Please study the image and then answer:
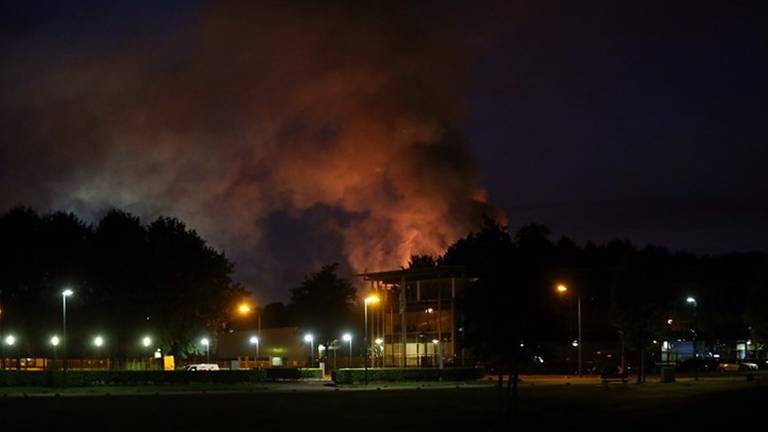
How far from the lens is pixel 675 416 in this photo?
40.7 metres

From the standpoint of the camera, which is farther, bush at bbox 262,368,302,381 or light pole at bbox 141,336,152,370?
light pole at bbox 141,336,152,370

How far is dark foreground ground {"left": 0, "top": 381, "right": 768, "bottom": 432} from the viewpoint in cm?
3728

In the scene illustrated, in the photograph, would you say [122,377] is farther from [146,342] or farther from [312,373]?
[146,342]

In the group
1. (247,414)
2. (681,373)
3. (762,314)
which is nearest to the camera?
(247,414)

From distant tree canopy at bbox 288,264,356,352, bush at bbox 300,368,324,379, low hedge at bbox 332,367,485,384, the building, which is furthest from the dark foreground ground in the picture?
distant tree canopy at bbox 288,264,356,352

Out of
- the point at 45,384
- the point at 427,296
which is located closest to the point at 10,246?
the point at 45,384

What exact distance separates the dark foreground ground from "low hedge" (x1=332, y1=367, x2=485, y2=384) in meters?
22.4

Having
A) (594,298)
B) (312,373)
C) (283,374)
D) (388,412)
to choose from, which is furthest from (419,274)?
(388,412)

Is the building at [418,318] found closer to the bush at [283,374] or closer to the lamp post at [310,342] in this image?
the lamp post at [310,342]

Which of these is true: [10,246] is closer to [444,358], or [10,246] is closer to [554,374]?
[444,358]

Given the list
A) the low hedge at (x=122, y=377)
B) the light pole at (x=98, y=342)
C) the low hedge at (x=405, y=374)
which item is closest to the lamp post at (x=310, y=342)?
the light pole at (x=98, y=342)

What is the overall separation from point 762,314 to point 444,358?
132 ft

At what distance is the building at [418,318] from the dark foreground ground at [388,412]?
56954 mm

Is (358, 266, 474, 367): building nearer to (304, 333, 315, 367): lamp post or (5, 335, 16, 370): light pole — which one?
(304, 333, 315, 367): lamp post
